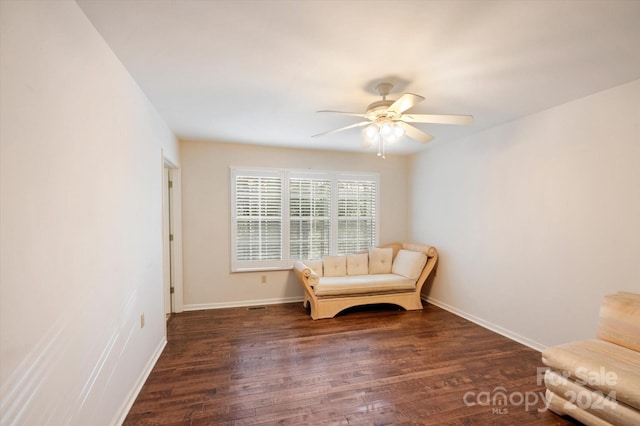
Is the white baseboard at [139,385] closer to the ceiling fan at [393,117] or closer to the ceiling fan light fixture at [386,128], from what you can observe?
the ceiling fan at [393,117]

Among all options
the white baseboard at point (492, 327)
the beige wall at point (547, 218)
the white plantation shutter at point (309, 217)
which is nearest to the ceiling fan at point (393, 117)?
the beige wall at point (547, 218)

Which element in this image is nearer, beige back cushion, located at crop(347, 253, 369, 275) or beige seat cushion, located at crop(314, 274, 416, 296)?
beige seat cushion, located at crop(314, 274, 416, 296)

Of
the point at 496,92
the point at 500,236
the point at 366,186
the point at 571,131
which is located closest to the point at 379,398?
the point at 500,236

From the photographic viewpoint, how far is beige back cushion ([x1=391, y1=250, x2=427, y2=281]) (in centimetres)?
442

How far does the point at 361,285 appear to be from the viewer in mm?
4156

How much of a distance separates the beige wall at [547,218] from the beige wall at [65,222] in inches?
153

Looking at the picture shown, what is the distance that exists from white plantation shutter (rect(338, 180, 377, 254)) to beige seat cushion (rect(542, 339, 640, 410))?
3211 mm

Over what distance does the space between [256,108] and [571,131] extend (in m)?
3.11

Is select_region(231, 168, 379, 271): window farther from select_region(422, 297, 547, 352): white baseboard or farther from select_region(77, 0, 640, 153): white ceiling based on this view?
select_region(77, 0, 640, 153): white ceiling

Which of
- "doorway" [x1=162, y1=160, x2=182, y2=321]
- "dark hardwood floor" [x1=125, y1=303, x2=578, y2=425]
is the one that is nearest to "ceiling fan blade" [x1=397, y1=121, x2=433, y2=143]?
"dark hardwood floor" [x1=125, y1=303, x2=578, y2=425]

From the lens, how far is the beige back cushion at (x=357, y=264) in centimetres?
470

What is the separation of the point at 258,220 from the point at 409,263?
2473 mm

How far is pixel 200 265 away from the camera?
438cm

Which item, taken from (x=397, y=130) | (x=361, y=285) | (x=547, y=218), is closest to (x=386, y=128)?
(x=397, y=130)
